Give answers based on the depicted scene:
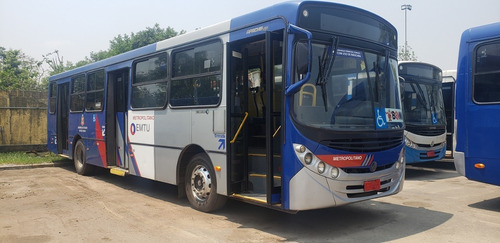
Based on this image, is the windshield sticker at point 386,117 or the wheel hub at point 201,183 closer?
the windshield sticker at point 386,117

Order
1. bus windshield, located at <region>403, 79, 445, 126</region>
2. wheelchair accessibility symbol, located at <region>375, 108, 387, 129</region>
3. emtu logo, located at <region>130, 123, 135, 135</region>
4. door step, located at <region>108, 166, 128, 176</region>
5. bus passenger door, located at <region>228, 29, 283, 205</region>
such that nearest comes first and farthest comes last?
wheelchair accessibility symbol, located at <region>375, 108, 387, 129</region>, bus passenger door, located at <region>228, 29, 283, 205</region>, emtu logo, located at <region>130, 123, 135, 135</region>, door step, located at <region>108, 166, 128, 176</region>, bus windshield, located at <region>403, 79, 445, 126</region>

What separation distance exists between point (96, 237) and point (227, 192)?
1920 mm

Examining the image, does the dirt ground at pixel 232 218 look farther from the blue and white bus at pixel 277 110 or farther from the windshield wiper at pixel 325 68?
the windshield wiper at pixel 325 68

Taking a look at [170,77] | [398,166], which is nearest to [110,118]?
[170,77]

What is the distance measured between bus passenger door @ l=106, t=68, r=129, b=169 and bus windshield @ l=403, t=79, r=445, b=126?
7.35 m

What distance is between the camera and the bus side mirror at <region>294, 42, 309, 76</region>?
4.87 meters

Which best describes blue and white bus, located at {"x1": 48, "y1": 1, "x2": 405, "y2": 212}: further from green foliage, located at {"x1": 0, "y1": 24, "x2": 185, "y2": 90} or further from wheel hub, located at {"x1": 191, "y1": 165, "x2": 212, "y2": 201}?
green foliage, located at {"x1": 0, "y1": 24, "x2": 185, "y2": 90}

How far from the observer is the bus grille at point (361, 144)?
16.5ft

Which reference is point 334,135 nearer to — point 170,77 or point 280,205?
point 280,205

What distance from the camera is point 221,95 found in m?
6.08

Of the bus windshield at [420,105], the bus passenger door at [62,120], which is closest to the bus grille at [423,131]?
the bus windshield at [420,105]

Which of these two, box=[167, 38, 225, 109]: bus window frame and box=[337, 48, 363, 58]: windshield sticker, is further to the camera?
box=[167, 38, 225, 109]: bus window frame

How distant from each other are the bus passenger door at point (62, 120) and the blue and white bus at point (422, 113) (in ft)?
33.8

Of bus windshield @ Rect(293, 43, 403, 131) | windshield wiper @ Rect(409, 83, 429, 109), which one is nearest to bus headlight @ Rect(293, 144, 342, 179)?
bus windshield @ Rect(293, 43, 403, 131)
